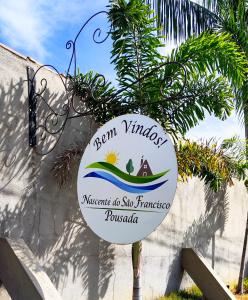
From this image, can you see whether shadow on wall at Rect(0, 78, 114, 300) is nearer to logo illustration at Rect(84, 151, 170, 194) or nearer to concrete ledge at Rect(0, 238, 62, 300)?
concrete ledge at Rect(0, 238, 62, 300)

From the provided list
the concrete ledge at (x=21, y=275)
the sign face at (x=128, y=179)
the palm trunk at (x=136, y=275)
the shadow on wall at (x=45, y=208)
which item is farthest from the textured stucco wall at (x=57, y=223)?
the sign face at (x=128, y=179)

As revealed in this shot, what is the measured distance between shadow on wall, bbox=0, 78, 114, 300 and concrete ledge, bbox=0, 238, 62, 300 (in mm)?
224

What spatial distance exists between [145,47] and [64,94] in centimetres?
113

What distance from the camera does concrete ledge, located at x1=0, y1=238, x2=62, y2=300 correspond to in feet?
14.4

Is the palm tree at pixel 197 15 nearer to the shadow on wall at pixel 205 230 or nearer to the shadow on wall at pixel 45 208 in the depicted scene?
the shadow on wall at pixel 205 230

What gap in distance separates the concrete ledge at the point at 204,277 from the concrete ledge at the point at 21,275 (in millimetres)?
3662

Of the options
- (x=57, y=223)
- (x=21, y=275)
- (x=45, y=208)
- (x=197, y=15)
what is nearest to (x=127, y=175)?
(x=21, y=275)

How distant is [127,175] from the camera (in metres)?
4.16

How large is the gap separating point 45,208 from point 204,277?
11.5ft

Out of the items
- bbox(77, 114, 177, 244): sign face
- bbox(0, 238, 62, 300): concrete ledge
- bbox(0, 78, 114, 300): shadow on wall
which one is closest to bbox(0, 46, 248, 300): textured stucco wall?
bbox(0, 78, 114, 300): shadow on wall

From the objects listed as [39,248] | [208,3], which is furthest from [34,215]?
[208,3]

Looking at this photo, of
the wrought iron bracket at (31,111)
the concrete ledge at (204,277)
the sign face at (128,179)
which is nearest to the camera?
the sign face at (128,179)

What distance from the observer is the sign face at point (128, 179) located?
13.1ft

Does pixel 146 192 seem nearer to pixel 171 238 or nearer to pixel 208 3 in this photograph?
pixel 171 238
